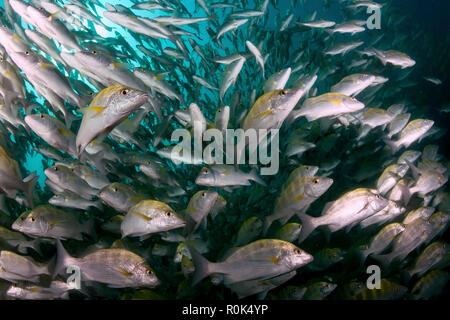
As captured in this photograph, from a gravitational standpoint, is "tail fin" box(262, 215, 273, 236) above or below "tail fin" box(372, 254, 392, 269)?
above

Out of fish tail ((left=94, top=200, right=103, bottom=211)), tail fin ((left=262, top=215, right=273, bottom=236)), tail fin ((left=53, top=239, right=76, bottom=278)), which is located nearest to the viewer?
tail fin ((left=53, top=239, right=76, bottom=278))

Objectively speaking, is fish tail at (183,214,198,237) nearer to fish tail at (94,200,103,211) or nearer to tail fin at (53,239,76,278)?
tail fin at (53,239,76,278)

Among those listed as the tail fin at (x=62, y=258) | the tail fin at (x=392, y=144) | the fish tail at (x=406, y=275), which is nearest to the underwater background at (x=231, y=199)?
the fish tail at (x=406, y=275)

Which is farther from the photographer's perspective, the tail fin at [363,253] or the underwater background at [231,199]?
→ the tail fin at [363,253]

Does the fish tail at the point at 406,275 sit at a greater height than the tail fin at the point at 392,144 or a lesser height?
lesser

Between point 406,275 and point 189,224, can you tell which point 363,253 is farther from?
point 189,224

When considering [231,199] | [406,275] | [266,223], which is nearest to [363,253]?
[406,275]

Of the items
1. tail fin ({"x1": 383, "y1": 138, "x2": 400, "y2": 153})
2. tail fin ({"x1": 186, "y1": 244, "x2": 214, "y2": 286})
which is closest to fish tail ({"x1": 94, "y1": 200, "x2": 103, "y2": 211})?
tail fin ({"x1": 186, "y1": 244, "x2": 214, "y2": 286})

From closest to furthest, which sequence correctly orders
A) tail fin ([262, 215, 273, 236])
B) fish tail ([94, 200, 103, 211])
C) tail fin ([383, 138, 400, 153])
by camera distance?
tail fin ([262, 215, 273, 236]), fish tail ([94, 200, 103, 211]), tail fin ([383, 138, 400, 153])

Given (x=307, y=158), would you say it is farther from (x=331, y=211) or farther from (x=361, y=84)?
(x=331, y=211)

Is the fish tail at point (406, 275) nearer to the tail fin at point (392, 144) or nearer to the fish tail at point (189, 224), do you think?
the tail fin at point (392, 144)
